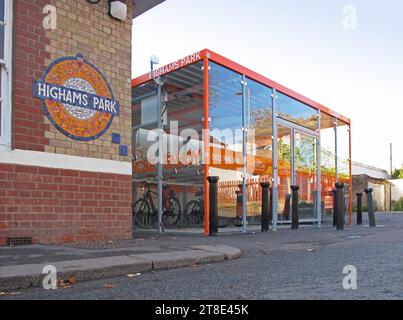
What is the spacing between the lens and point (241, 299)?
3359 mm

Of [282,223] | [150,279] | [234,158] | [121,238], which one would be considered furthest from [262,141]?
Answer: [150,279]

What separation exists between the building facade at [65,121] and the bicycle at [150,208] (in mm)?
3629

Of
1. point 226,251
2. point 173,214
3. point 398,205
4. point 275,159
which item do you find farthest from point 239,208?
point 398,205

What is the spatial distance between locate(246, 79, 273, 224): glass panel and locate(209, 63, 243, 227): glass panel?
0.33 meters

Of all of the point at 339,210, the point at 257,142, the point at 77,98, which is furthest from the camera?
the point at 339,210

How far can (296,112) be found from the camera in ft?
41.3

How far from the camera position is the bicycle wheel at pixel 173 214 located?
11.9m

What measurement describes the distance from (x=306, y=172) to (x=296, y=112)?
1806 mm

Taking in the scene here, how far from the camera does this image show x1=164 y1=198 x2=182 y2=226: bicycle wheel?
11.9m


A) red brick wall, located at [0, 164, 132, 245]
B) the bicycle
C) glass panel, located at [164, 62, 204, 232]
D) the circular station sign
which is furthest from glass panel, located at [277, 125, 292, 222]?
the circular station sign

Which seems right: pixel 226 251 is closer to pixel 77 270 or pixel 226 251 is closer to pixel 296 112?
pixel 77 270

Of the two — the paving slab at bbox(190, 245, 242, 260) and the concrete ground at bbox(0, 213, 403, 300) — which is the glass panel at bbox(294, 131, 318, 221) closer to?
the concrete ground at bbox(0, 213, 403, 300)
